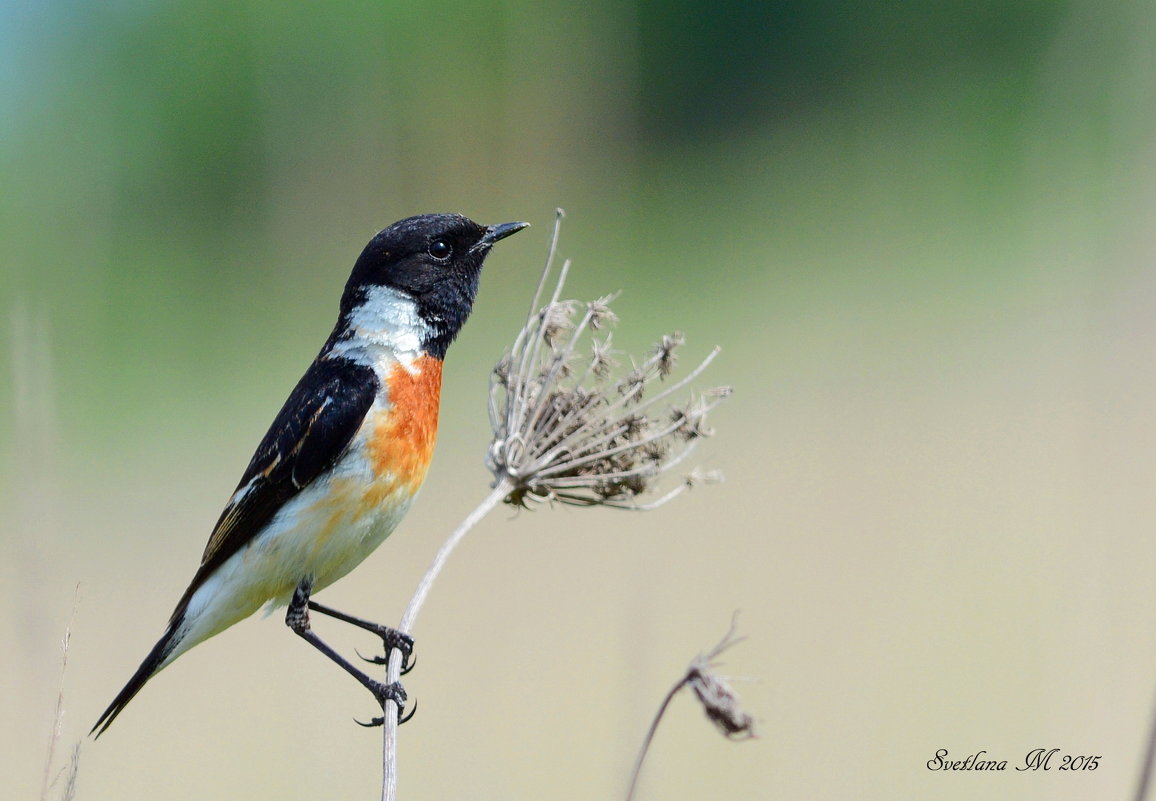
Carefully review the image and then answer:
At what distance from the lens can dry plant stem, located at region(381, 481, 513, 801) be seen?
1.76m

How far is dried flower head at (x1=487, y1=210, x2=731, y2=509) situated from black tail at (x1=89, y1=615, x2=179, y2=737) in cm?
107

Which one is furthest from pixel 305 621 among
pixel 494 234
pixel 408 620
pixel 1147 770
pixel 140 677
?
pixel 1147 770

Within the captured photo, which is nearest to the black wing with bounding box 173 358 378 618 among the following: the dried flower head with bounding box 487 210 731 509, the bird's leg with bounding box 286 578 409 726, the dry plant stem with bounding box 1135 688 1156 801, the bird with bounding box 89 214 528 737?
the bird with bounding box 89 214 528 737

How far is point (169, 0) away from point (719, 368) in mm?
7626

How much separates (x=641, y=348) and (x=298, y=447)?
31.6ft

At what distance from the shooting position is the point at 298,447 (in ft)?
9.05

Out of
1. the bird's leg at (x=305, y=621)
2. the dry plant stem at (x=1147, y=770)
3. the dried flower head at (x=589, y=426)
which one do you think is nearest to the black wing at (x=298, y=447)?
the bird's leg at (x=305, y=621)

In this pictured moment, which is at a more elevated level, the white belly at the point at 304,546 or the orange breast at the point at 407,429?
the orange breast at the point at 407,429

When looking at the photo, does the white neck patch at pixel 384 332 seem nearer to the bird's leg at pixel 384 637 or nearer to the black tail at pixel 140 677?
the bird's leg at pixel 384 637

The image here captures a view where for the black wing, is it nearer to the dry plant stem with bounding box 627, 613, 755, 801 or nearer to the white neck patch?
the white neck patch

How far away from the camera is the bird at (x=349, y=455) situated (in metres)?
2.73

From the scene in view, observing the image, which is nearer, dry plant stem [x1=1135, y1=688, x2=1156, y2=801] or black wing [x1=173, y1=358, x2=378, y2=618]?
dry plant stem [x1=1135, y1=688, x2=1156, y2=801]

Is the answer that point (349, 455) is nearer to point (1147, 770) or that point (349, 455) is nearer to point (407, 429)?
point (407, 429)

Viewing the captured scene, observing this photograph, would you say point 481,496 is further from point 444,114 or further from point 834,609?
point 444,114
